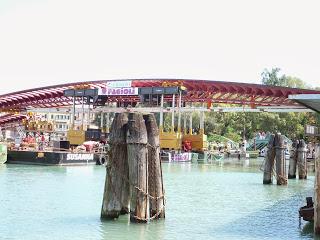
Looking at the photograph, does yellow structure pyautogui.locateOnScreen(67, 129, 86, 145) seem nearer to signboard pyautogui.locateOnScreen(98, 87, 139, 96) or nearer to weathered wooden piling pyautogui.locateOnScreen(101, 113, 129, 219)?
signboard pyautogui.locateOnScreen(98, 87, 139, 96)

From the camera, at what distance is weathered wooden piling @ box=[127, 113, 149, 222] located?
14.7m

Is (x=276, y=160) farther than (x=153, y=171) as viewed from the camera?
Yes

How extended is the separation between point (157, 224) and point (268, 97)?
160 ft

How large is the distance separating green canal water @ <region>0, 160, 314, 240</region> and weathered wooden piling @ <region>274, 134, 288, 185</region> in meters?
0.60

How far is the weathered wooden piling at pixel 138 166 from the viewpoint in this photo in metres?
14.7

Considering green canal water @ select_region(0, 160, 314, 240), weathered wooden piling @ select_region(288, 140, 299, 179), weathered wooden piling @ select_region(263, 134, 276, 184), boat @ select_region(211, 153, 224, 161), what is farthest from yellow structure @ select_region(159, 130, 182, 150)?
weathered wooden piling @ select_region(263, 134, 276, 184)

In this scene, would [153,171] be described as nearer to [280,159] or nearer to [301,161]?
[280,159]

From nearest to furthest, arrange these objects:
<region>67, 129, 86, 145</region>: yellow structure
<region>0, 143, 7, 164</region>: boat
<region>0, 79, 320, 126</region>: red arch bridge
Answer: <region>0, 143, 7, 164</region>: boat
<region>67, 129, 86, 145</region>: yellow structure
<region>0, 79, 320, 126</region>: red arch bridge

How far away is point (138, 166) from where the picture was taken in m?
14.7

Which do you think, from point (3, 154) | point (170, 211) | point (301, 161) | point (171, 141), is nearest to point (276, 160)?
point (301, 161)

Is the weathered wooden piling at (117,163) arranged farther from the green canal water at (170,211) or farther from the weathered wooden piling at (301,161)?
the weathered wooden piling at (301,161)

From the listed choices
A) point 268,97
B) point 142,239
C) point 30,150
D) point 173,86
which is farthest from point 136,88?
point 142,239

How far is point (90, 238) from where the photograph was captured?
46.3 feet

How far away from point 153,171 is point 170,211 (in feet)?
13.4
